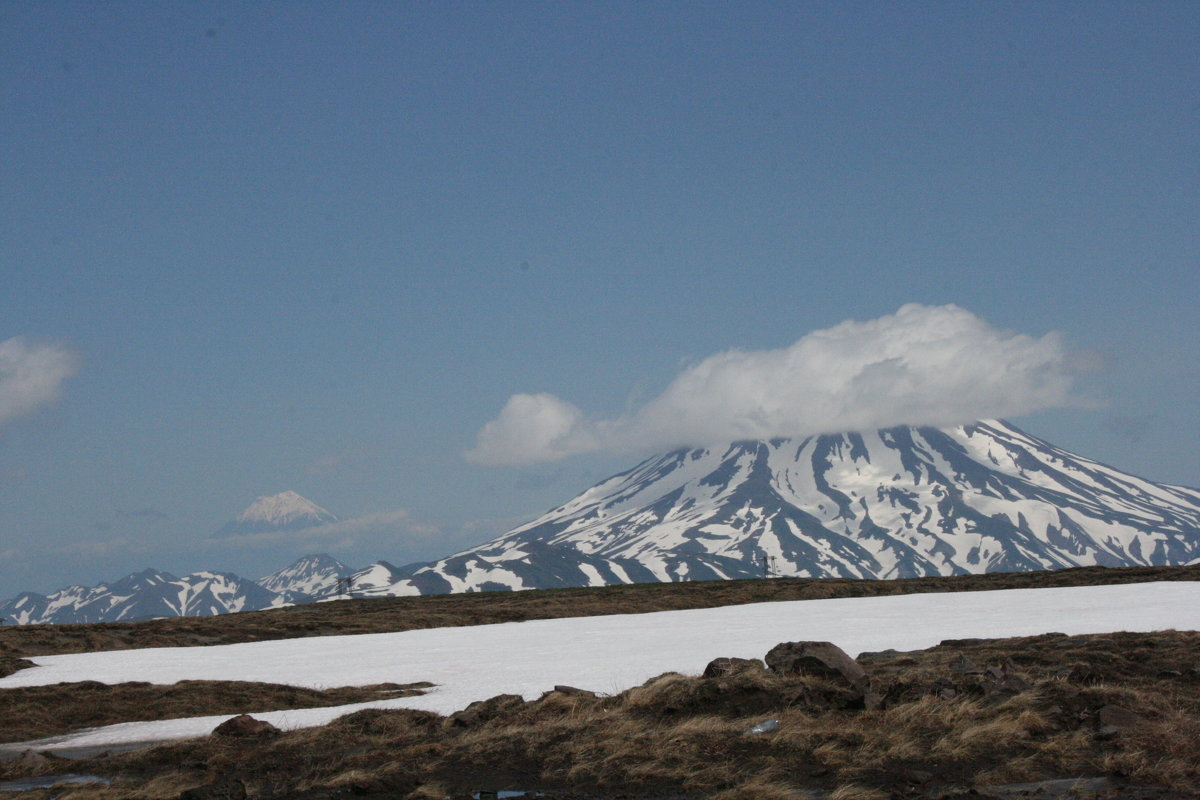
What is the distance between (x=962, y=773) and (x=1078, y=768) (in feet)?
5.20

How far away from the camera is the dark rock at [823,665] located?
62.6 ft

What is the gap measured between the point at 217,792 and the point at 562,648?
22744mm

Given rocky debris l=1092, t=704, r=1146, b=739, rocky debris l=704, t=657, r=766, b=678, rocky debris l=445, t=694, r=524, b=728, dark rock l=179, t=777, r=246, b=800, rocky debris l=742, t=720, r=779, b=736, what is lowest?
rocky debris l=1092, t=704, r=1146, b=739

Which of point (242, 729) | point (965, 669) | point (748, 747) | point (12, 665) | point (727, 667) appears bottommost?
point (748, 747)

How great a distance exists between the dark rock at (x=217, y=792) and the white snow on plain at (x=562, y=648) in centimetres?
753

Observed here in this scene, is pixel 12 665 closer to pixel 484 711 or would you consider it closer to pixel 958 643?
pixel 484 711

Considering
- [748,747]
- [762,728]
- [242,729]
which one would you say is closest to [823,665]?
[762,728]

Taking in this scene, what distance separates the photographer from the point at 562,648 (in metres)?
36.4

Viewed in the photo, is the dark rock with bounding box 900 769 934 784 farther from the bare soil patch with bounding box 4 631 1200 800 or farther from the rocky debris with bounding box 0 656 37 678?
the rocky debris with bounding box 0 656 37 678

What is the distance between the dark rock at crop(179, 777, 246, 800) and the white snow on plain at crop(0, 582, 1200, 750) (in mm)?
7526

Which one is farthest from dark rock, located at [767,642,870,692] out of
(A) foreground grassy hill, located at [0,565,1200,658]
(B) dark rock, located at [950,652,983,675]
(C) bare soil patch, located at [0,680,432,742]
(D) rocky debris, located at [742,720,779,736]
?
(A) foreground grassy hill, located at [0,565,1200,658]

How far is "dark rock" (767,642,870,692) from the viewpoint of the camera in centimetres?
1908

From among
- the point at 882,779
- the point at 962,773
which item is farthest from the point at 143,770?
the point at 962,773

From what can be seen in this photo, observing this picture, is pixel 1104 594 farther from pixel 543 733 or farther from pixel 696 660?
pixel 543 733
